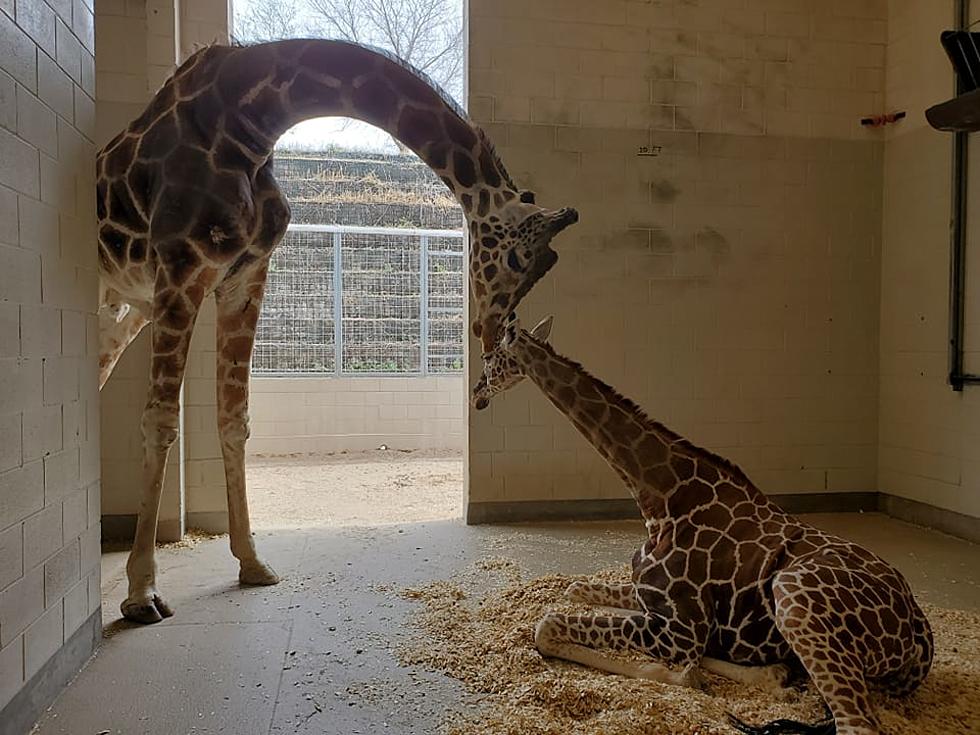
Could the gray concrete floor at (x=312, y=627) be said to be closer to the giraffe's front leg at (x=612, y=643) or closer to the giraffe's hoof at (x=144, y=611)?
the giraffe's hoof at (x=144, y=611)

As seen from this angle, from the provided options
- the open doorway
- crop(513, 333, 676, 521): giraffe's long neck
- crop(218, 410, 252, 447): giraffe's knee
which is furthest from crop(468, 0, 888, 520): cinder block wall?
the open doorway

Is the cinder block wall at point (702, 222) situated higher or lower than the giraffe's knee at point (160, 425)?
higher

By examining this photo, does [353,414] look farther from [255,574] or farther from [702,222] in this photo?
[255,574]

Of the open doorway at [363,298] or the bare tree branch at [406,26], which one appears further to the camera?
the open doorway at [363,298]

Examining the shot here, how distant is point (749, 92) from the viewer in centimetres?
499

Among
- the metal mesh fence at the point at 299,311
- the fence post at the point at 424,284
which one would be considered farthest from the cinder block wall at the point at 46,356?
the fence post at the point at 424,284

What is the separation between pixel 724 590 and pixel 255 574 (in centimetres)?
215

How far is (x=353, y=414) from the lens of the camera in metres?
8.22

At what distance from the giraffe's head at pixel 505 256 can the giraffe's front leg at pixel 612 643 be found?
106 centimetres

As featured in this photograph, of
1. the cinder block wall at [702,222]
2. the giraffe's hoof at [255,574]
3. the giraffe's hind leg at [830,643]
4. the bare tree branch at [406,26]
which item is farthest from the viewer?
the bare tree branch at [406,26]

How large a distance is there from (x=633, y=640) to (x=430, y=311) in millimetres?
6629

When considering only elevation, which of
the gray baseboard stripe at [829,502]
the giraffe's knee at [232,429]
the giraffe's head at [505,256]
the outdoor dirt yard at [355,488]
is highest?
the giraffe's head at [505,256]

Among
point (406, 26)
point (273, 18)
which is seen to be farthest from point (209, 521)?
point (406, 26)

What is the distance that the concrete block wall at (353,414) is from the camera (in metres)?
7.96
